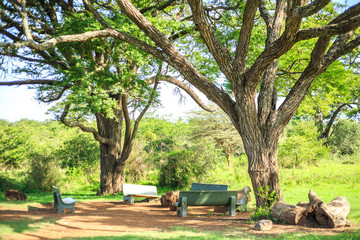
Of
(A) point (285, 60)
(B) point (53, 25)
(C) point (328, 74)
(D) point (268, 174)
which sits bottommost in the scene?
(D) point (268, 174)

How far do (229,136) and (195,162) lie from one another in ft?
40.8

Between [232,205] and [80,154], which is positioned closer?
[232,205]

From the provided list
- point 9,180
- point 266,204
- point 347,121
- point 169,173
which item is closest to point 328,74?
point 266,204

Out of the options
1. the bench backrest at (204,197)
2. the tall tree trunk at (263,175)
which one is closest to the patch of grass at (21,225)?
the bench backrest at (204,197)

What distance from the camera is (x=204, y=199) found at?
7742 millimetres

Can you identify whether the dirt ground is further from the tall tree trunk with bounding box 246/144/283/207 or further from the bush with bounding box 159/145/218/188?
the bush with bounding box 159/145/218/188

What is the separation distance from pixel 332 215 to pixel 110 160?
9.42 meters

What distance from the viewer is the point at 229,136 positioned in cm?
2611

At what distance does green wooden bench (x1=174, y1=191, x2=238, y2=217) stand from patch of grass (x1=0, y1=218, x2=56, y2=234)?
3168 millimetres

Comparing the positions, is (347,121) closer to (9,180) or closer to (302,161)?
(302,161)

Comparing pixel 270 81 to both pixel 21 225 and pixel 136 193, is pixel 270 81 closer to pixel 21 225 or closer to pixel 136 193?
pixel 136 193

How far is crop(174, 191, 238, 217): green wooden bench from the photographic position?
25.2 feet

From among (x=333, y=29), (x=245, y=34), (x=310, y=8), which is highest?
(x=245, y=34)

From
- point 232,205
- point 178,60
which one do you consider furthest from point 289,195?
point 178,60
